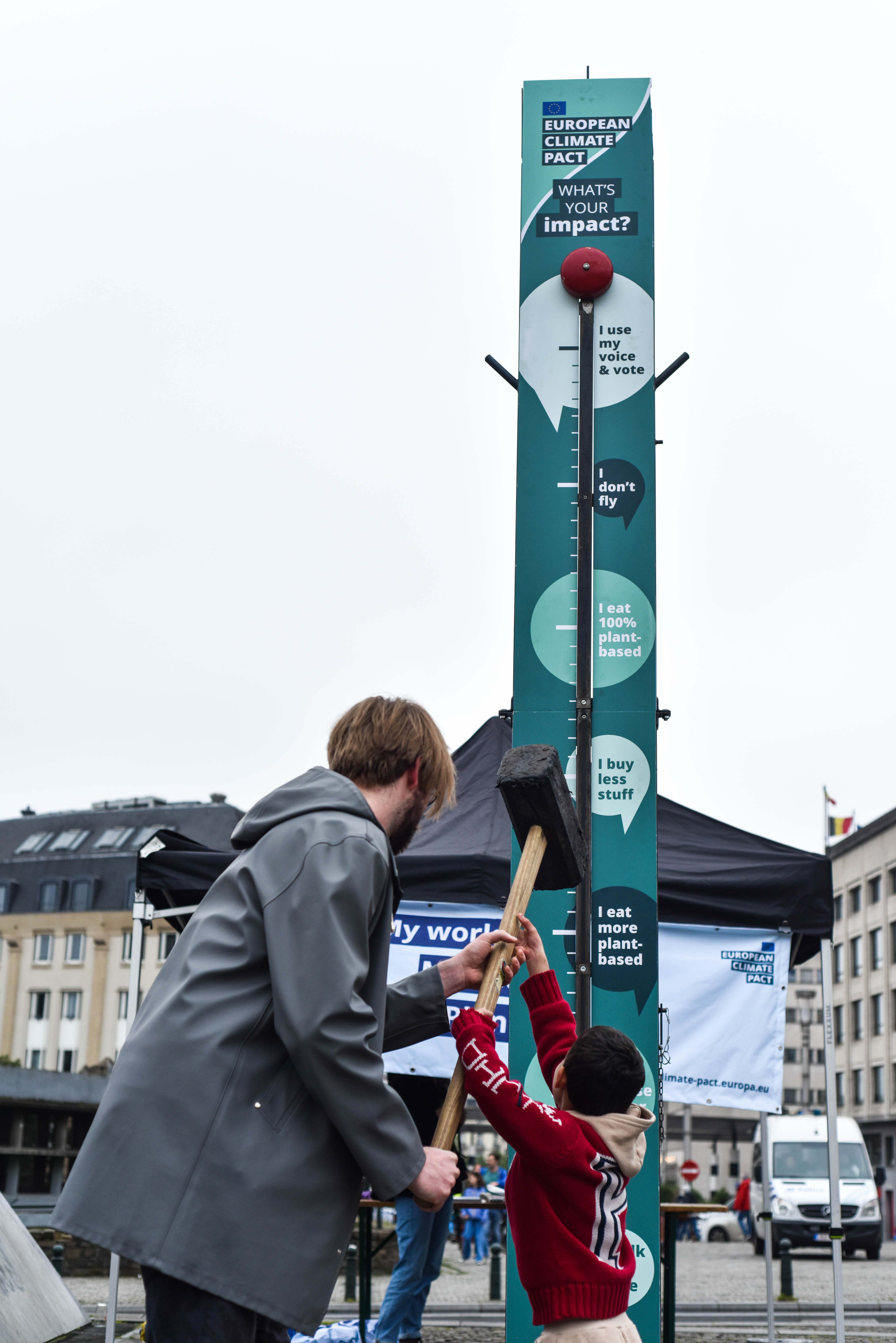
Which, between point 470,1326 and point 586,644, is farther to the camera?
point 470,1326

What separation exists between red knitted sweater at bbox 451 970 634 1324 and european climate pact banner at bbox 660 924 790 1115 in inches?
146

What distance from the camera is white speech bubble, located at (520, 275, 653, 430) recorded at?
6.50m

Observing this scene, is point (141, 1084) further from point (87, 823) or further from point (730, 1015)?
point (87, 823)

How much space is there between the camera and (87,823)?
77875 mm

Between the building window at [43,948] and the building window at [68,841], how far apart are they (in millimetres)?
4467

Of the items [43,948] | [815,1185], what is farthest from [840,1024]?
[815,1185]

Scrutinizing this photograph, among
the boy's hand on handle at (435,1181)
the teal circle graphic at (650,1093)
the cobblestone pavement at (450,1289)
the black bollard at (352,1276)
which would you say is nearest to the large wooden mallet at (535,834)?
the boy's hand on handle at (435,1181)

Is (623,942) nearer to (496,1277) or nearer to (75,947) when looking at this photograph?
(496,1277)

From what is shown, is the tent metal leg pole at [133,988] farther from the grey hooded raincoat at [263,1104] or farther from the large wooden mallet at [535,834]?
the grey hooded raincoat at [263,1104]

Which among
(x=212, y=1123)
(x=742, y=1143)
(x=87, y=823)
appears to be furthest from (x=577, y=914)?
(x=742, y=1143)

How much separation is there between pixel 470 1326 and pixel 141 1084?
8993 mm

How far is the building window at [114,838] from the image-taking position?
74438 millimetres

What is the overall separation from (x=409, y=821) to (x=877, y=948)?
66.3 meters

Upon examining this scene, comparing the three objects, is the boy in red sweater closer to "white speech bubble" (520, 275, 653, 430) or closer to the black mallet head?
the black mallet head
